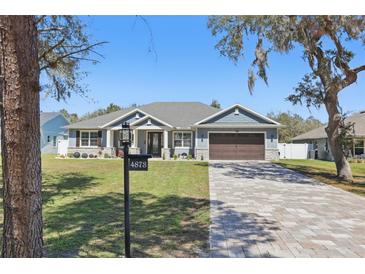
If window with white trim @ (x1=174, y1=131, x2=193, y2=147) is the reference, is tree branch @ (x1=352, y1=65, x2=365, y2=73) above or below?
above

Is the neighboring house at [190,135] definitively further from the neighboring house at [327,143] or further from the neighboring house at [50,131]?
the neighboring house at [50,131]

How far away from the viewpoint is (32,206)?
8.95ft

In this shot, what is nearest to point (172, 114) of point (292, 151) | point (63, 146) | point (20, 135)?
point (63, 146)

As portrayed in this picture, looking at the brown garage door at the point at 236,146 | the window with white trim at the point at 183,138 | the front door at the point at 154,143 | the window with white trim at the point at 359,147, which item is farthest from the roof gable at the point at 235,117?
the window with white trim at the point at 359,147

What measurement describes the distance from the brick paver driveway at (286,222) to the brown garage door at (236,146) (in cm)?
1291

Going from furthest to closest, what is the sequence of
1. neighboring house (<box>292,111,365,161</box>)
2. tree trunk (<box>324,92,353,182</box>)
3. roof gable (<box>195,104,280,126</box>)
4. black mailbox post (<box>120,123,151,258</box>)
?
neighboring house (<box>292,111,365,161</box>), roof gable (<box>195,104,280,126</box>), tree trunk (<box>324,92,353,182</box>), black mailbox post (<box>120,123,151,258</box>)

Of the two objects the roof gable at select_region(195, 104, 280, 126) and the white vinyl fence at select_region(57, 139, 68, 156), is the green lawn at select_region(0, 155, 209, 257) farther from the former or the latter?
the white vinyl fence at select_region(57, 139, 68, 156)

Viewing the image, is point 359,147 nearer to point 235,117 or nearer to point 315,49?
point 235,117

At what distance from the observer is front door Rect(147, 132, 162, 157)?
2569cm

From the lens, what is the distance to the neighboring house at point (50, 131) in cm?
3497

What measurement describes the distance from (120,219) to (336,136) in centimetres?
1126

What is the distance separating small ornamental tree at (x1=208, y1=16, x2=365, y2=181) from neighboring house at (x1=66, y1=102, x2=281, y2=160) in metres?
8.38

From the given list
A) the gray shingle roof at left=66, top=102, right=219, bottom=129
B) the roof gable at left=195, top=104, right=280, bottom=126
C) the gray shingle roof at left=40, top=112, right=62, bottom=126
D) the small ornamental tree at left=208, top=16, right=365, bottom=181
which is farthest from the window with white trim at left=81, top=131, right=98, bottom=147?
the small ornamental tree at left=208, top=16, right=365, bottom=181
